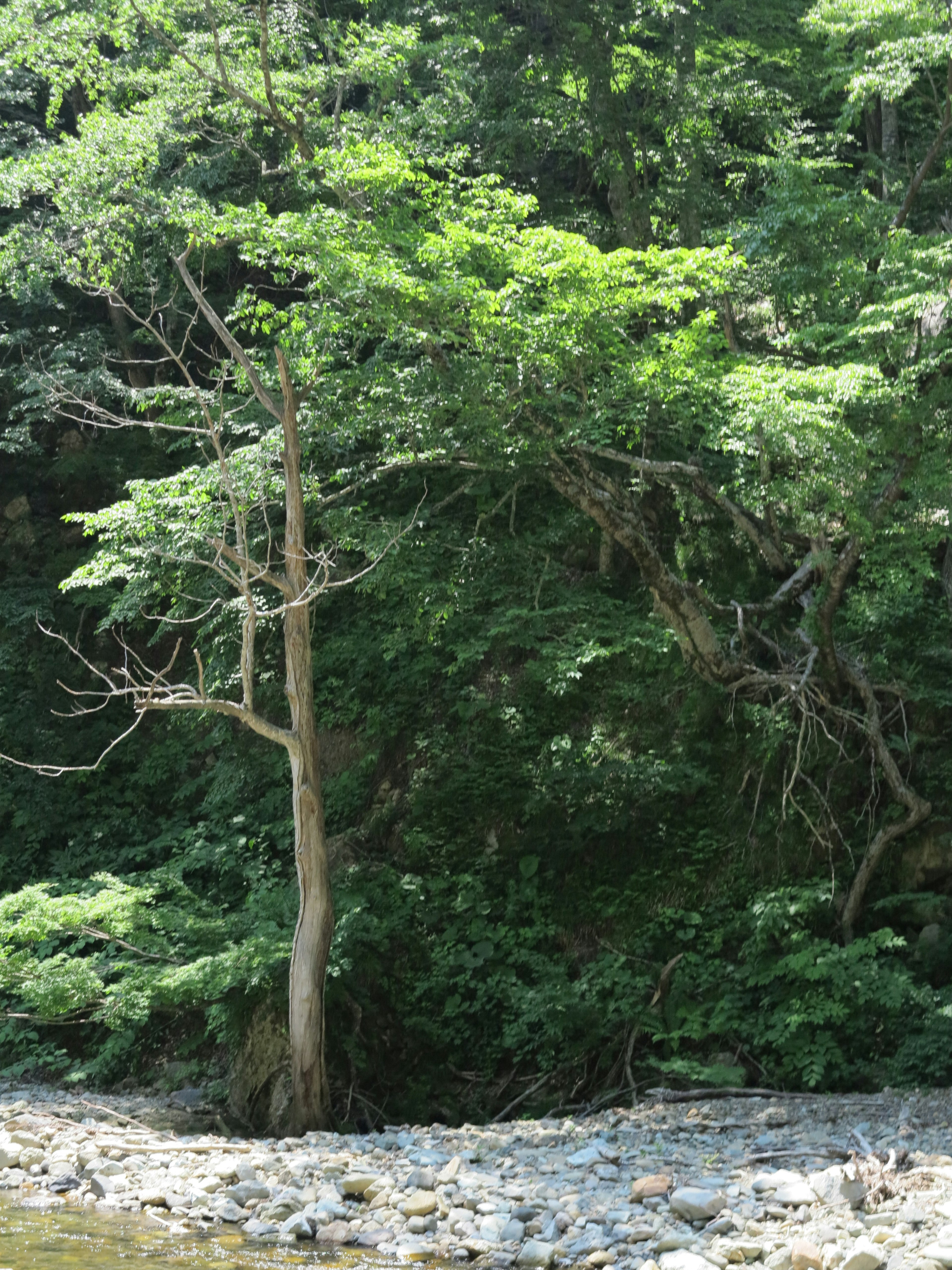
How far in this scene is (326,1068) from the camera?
23.8ft

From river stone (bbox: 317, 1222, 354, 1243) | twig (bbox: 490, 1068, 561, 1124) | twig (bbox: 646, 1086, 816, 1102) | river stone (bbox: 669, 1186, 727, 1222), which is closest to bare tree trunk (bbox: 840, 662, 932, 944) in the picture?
twig (bbox: 646, 1086, 816, 1102)

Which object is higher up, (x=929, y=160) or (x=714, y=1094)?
(x=929, y=160)

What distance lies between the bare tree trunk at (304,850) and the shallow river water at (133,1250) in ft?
6.36

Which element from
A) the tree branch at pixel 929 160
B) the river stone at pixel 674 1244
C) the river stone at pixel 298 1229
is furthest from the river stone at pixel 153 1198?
the tree branch at pixel 929 160

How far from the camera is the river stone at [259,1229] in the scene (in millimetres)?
4652

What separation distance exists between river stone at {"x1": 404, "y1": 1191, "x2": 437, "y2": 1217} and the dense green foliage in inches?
103

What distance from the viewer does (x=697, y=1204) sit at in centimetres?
441

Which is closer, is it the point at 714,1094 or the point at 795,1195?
the point at 795,1195

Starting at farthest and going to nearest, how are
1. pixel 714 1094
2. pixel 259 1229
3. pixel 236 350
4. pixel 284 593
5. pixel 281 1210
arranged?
pixel 284 593
pixel 236 350
pixel 714 1094
pixel 281 1210
pixel 259 1229

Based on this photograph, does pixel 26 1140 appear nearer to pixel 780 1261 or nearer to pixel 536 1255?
pixel 536 1255

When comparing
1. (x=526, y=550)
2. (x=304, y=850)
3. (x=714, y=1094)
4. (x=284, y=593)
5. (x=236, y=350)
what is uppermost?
(x=236, y=350)

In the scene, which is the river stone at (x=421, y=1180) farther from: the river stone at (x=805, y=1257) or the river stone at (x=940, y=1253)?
the river stone at (x=940, y=1253)

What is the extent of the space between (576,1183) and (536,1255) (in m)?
0.88

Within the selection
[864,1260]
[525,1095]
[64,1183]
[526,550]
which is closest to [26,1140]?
[64,1183]
